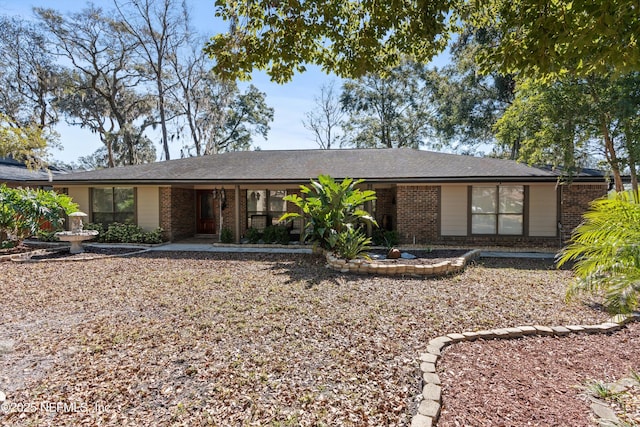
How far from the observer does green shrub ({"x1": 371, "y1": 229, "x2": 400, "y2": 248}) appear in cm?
1135

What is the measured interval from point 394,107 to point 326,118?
20.7 ft

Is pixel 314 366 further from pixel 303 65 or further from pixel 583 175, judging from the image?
pixel 583 175

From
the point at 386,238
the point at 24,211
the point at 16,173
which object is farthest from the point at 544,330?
the point at 16,173

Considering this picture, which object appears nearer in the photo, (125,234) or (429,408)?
(429,408)

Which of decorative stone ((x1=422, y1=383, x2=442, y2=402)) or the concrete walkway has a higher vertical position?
the concrete walkway

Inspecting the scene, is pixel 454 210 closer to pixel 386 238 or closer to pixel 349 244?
pixel 386 238

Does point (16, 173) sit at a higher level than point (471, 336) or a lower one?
higher

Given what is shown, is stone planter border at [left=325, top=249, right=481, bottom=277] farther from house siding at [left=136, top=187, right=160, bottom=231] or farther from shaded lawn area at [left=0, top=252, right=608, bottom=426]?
house siding at [left=136, top=187, right=160, bottom=231]

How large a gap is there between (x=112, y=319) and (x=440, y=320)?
4836 millimetres

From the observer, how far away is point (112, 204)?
13.2 meters

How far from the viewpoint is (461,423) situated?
261cm

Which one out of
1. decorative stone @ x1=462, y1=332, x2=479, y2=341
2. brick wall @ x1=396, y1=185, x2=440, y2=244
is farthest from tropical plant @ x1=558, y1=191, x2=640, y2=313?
brick wall @ x1=396, y1=185, x2=440, y2=244

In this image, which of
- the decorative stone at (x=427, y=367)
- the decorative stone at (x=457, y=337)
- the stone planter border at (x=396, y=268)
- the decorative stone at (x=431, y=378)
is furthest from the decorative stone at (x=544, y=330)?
the stone planter border at (x=396, y=268)

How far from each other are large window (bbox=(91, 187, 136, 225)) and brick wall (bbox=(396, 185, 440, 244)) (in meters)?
10.3
